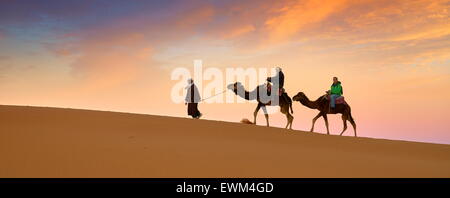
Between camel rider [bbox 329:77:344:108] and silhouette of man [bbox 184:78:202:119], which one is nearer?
camel rider [bbox 329:77:344:108]

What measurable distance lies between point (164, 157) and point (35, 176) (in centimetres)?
241

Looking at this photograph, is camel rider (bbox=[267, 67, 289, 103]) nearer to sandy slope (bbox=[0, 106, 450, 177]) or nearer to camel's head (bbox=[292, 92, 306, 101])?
camel's head (bbox=[292, 92, 306, 101])

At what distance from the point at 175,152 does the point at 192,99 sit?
9.72 meters

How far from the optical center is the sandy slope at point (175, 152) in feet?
24.6

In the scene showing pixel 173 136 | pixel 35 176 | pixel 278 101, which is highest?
pixel 278 101

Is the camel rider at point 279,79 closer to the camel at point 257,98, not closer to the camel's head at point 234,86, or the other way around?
the camel at point 257,98

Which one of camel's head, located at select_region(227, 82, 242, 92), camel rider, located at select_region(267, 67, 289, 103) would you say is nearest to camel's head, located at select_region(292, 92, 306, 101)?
camel rider, located at select_region(267, 67, 289, 103)

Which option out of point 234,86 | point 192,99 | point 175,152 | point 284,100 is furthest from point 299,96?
point 175,152

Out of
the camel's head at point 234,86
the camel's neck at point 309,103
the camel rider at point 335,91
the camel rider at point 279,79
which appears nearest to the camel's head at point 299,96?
the camel's neck at point 309,103

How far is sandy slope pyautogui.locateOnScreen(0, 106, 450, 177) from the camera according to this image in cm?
749

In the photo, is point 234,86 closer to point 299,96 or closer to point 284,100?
point 284,100
